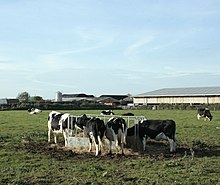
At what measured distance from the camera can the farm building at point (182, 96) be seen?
101 metres

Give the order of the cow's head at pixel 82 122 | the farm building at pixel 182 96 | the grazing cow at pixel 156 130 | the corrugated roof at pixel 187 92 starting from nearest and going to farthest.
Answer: the grazing cow at pixel 156 130 < the cow's head at pixel 82 122 < the farm building at pixel 182 96 < the corrugated roof at pixel 187 92

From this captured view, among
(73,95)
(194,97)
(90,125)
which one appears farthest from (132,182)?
(73,95)

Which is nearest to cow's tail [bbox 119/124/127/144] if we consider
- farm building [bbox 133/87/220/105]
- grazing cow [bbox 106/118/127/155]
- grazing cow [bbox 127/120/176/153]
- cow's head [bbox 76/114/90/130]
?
grazing cow [bbox 106/118/127/155]

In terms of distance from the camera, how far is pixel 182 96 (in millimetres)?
107375

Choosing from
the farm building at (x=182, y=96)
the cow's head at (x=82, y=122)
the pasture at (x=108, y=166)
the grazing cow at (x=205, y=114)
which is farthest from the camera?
the farm building at (x=182, y=96)

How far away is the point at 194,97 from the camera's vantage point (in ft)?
343

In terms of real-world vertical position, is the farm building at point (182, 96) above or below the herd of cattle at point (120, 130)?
above

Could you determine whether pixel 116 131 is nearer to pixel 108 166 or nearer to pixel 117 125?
pixel 117 125

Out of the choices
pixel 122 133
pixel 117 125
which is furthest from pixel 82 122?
pixel 122 133

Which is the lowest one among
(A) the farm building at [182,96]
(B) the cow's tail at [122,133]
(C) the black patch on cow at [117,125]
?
(B) the cow's tail at [122,133]

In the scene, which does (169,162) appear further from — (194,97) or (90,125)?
(194,97)

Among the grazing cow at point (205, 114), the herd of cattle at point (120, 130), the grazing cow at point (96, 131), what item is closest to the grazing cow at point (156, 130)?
the herd of cattle at point (120, 130)

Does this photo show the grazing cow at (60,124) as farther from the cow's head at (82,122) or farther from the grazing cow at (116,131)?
the grazing cow at (116,131)

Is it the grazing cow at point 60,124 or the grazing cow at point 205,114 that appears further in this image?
the grazing cow at point 205,114
